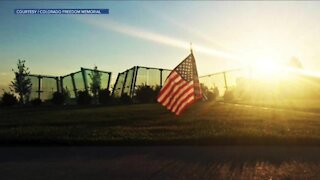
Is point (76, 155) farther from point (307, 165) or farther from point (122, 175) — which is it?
point (307, 165)

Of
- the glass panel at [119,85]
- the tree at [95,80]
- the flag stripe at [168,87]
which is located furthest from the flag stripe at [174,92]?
the glass panel at [119,85]

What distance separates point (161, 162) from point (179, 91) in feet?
20.8

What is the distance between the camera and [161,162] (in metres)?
9.70

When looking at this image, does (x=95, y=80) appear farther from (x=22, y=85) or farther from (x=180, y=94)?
(x=180, y=94)

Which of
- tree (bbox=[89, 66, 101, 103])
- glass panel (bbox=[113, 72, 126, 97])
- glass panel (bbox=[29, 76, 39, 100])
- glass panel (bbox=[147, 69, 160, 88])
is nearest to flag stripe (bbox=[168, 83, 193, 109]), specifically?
tree (bbox=[89, 66, 101, 103])

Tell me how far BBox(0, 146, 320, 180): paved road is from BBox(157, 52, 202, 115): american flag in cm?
360

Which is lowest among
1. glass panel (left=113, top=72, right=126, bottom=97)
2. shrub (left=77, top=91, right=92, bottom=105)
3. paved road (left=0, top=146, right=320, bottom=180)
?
paved road (left=0, top=146, right=320, bottom=180)

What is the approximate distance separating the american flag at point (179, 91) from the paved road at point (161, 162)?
11.8ft

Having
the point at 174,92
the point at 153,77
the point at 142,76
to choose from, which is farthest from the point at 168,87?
the point at 153,77

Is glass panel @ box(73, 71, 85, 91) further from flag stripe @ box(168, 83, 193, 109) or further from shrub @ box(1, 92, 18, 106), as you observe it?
flag stripe @ box(168, 83, 193, 109)

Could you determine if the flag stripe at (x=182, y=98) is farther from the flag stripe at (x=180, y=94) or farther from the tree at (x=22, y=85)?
the tree at (x=22, y=85)

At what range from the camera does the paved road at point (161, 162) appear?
8406 millimetres

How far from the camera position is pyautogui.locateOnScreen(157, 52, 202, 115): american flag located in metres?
15.6

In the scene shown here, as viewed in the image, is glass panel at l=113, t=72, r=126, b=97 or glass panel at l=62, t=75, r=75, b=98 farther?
glass panel at l=62, t=75, r=75, b=98
